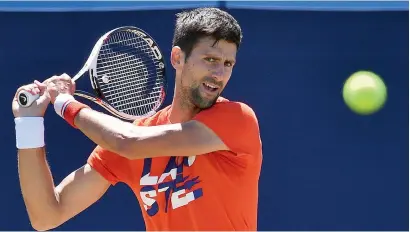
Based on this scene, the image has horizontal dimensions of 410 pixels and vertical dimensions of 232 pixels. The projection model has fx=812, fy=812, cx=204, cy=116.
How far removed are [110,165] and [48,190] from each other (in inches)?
9.2

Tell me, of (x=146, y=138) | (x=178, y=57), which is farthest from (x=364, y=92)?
(x=146, y=138)

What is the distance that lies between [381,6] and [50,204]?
6.73 ft

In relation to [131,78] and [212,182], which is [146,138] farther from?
[131,78]

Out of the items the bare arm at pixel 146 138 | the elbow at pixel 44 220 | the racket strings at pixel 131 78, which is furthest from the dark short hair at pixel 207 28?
the elbow at pixel 44 220

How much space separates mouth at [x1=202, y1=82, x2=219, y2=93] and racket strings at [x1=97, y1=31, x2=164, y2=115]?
467 mm

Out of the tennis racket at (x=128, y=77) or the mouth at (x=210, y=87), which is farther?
the tennis racket at (x=128, y=77)

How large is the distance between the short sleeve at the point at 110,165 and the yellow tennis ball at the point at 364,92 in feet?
5.02

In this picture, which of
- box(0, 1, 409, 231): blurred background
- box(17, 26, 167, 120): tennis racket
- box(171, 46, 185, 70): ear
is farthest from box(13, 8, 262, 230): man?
box(0, 1, 409, 231): blurred background

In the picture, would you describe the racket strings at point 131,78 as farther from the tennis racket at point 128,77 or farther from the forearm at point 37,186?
the forearm at point 37,186

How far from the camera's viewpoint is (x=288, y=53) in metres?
4.02

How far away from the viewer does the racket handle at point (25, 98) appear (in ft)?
9.03

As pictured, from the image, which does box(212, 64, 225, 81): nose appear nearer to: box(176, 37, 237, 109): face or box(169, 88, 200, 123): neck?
box(176, 37, 237, 109): face

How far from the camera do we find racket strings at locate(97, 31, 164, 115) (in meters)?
3.18

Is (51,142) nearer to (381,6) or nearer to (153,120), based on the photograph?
(153,120)
